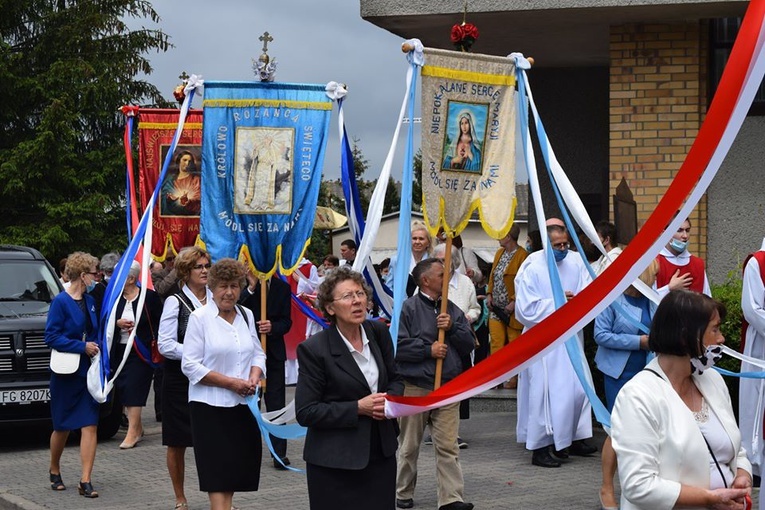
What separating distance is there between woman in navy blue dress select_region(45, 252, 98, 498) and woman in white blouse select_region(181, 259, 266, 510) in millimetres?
2492

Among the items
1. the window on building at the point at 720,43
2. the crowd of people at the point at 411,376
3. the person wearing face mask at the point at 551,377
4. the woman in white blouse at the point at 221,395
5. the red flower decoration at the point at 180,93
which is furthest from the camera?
the window on building at the point at 720,43

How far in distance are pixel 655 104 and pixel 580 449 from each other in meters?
3.98

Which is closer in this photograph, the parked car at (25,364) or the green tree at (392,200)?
the parked car at (25,364)

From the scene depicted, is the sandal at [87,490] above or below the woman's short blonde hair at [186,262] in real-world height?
below

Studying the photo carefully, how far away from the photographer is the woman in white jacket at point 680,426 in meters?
4.30

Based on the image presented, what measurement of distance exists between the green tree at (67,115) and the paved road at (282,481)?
2020cm

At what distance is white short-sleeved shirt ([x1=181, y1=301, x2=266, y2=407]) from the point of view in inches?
302

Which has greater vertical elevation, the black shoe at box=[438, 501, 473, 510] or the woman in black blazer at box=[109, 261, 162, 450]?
the woman in black blazer at box=[109, 261, 162, 450]

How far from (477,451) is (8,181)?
23.2m

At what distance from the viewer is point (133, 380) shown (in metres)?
12.5

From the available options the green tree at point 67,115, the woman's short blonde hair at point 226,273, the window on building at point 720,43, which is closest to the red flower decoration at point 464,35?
the woman's short blonde hair at point 226,273

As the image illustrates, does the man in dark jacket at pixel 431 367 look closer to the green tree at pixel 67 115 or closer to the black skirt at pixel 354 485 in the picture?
the black skirt at pixel 354 485

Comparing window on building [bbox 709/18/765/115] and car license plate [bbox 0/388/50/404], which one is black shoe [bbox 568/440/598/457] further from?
car license plate [bbox 0/388/50/404]

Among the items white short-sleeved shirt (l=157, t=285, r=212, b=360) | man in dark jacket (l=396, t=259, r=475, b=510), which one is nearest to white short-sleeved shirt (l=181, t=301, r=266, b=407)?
white short-sleeved shirt (l=157, t=285, r=212, b=360)
